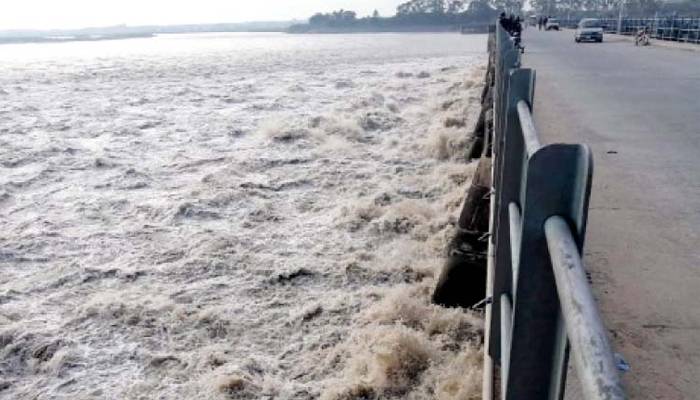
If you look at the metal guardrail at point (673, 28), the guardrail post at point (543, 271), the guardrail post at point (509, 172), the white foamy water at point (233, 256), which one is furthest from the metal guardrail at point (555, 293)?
the metal guardrail at point (673, 28)

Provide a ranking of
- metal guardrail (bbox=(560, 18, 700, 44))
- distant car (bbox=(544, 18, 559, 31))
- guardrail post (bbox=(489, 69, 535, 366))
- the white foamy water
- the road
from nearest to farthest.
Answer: guardrail post (bbox=(489, 69, 535, 366))
the road
the white foamy water
metal guardrail (bbox=(560, 18, 700, 44))
distant car (bbox=(544, 18, 559, 31))

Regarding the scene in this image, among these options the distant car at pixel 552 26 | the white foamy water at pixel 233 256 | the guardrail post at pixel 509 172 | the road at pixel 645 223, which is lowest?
the white foamy water at pixel 233 256

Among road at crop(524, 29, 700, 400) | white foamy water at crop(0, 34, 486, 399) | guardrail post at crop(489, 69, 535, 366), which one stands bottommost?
white foamy water at crop(0, 34, 486, 399)

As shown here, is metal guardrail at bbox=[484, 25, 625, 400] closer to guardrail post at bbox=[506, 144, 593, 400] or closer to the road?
guardrail post at bbox=[506, 144, 593, 400]

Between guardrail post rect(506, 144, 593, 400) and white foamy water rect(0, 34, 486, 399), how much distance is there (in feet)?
11.4

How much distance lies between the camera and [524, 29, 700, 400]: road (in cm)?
316

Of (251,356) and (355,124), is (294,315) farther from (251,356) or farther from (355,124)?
(355,124)

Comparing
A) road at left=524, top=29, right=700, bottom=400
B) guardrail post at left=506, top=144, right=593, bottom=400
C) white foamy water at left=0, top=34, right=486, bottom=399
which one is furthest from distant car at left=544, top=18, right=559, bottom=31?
guardrail post at left=506, top=144, right=593, bottom=400

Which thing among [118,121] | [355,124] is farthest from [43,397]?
[118,121]

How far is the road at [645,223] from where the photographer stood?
3.16 m

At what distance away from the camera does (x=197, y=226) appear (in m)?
10.6

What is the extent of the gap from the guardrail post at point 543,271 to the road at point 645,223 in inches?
58.7

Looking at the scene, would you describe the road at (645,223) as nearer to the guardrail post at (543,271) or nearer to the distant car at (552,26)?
the guardrail post at (543,271)

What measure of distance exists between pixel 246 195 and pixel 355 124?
7247 mm
